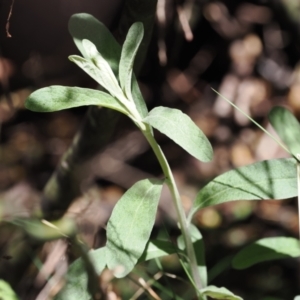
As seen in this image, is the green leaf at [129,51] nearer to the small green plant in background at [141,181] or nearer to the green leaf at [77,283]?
the small green plant in background at [141,181]

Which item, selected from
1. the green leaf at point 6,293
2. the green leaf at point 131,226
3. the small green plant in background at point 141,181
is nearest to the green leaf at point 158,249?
the small green plant in background at point 141,181

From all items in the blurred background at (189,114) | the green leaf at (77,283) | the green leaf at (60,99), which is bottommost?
the blurred background at (189,114)

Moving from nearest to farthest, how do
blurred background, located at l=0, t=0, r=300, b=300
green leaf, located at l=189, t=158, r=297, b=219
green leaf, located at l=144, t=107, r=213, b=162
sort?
green leaf, located at l=144, t=107, r=213, b=162 < green leaf, located at l=189, t=158, r=297, b=219 < blurred background, located at l=0, t=0, r=300, b=300

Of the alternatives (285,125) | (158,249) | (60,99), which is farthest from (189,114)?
(60,99)

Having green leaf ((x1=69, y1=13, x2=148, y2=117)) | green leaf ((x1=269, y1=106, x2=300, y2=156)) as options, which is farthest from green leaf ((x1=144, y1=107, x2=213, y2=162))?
green leaf ((x1=269, y1=106, x2=300, y2=156))

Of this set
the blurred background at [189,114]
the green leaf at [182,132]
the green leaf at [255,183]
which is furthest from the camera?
the blurred background at [189,114]

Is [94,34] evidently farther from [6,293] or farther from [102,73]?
[6,293]

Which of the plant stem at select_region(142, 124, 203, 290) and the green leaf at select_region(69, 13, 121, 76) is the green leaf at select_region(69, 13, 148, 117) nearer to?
the green leaf at select_region(69, 13, 121, 76)

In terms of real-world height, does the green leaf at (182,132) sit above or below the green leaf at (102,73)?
below

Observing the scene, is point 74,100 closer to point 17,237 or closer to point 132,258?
point 132,258
